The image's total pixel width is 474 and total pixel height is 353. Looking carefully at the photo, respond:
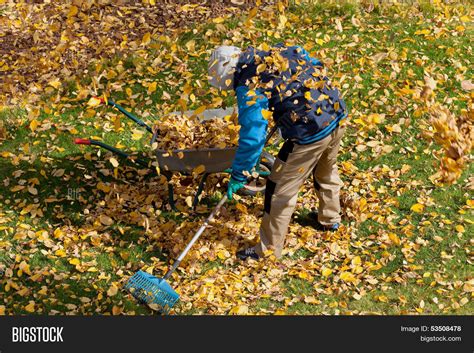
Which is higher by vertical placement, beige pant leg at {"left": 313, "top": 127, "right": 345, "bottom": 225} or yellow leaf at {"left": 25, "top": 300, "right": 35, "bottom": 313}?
beige pant leg at {"left": 313, "top": 127, "right": 345, "bottom": 225}

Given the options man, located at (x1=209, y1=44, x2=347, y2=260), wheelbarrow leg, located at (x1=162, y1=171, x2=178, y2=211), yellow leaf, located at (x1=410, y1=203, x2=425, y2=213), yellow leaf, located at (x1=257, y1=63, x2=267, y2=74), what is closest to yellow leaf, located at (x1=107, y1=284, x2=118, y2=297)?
wheelbarrow leg, located at (x1=162, y1=171, x2=178, y2=211)

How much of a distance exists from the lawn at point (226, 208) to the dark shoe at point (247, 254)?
0.24 ft

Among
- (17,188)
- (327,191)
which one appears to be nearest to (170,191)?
(327,191)

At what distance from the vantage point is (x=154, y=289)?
18.3 ft

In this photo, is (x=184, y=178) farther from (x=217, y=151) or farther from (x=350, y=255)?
(x=350, y=255)

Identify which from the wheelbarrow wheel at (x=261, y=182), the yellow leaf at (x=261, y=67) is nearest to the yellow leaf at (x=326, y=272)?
the wheelbarrow wheel at (x=261, y=182)

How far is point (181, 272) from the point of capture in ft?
Answer: 19.5

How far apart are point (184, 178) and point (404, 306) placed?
2.35 meters

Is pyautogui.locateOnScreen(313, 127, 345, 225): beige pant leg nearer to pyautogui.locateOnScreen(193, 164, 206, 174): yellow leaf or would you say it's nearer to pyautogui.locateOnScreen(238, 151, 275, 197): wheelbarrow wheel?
pyautogui.locateOnScreen(238, 151, 275, 197): wheelbarrow wheel

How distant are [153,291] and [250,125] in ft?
4.89

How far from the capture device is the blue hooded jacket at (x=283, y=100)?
17.4 feet

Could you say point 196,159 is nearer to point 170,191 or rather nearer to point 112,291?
point 170,191

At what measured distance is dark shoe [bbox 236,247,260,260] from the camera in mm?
6096

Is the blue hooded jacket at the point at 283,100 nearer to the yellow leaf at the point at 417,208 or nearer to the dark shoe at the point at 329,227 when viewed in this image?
the dark shoe at the point at 329,227
